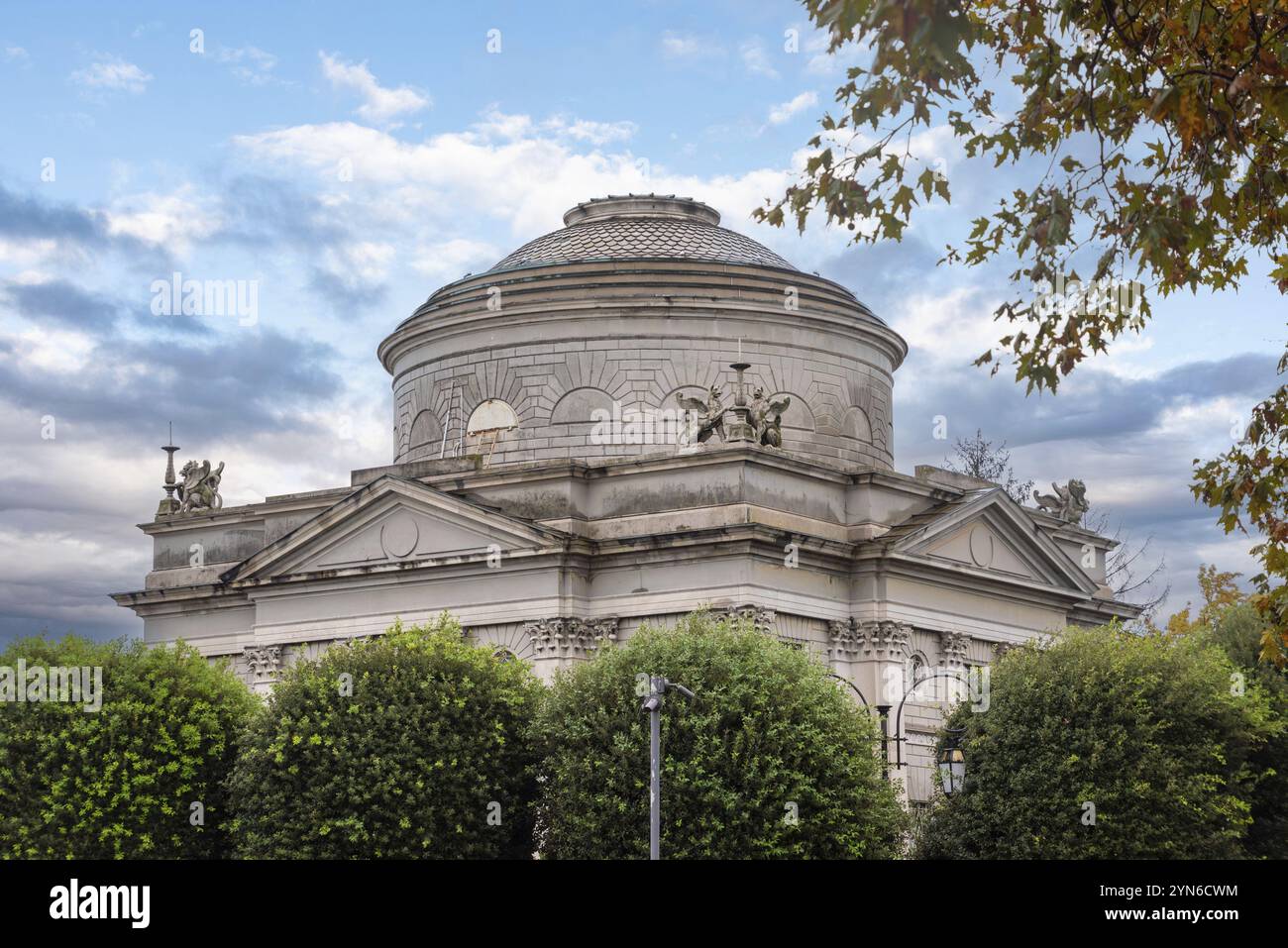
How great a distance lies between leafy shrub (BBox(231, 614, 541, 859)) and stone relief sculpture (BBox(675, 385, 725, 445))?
10234 mm

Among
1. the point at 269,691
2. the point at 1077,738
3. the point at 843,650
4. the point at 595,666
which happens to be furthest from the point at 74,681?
the point at 1077,738

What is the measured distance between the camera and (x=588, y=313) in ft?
177

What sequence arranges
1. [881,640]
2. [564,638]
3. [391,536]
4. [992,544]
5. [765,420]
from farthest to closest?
[992,544] → [391,536] → [765,420] → [881,640] → [564,638]

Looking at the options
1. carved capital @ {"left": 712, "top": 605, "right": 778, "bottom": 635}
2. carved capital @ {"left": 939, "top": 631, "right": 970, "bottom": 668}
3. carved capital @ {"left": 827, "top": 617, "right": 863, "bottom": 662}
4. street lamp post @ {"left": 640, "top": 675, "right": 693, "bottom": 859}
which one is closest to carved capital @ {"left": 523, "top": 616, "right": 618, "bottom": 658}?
carved capital @ {"left": 712, "top": 605, "right": 778, "bottom": 635}

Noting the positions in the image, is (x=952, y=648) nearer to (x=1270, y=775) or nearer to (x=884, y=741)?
(x=1270, y=775)

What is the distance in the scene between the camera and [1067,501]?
58.1 m

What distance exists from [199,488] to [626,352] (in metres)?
14.0

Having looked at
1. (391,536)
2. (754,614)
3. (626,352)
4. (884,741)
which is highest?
(626,352)

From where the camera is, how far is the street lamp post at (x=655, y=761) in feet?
109

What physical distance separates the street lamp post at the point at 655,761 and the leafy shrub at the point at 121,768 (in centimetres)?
1055

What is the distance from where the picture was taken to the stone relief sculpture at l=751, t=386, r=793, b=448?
47188 millimetres

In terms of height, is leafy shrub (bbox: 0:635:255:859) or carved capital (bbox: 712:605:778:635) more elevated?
carved capital (bbox: 712:605:778:635)

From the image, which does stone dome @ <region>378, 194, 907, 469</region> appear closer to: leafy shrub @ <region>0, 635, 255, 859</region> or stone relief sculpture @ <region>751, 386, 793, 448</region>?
stone relief sculpture @ <region>751, 386, 793, 448</region>

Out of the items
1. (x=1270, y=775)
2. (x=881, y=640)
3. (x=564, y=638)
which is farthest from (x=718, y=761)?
(x=1270, y=775)
